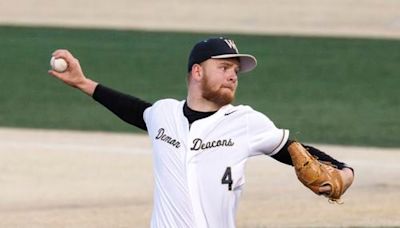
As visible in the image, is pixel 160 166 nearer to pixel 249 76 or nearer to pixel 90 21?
pixel 249 76

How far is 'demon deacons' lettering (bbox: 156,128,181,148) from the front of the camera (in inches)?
212

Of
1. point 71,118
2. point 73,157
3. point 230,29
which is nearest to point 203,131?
point 73,157

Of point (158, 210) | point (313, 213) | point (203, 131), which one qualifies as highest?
point (203, 131)

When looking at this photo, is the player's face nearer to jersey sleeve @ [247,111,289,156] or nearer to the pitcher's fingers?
jersey sleeve @ [247,111,289,156]

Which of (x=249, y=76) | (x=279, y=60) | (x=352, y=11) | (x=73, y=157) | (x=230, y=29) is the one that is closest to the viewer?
(x=73, y=157)

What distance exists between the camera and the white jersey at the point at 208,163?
527 centimetres

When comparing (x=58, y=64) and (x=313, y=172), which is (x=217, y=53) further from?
(x=58, y=64)

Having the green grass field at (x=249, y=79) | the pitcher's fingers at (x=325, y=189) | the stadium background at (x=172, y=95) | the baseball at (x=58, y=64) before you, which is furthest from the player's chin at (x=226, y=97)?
the green grass field at (x=249, y=79)

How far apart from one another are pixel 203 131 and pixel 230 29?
2004cm

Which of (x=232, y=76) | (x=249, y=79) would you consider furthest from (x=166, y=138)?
(x=249, y=79)

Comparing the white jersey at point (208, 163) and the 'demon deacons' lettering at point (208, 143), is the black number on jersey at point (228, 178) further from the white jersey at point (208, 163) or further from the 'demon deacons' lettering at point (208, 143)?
the 'demon deacons' lettering at point (208, 143)

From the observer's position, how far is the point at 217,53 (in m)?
5.29

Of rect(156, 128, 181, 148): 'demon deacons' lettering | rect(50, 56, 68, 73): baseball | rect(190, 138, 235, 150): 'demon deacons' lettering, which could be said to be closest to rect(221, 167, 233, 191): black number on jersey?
rect(190, 138, 235, 150): 'demon deacons' lettering

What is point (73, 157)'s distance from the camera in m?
12.6
